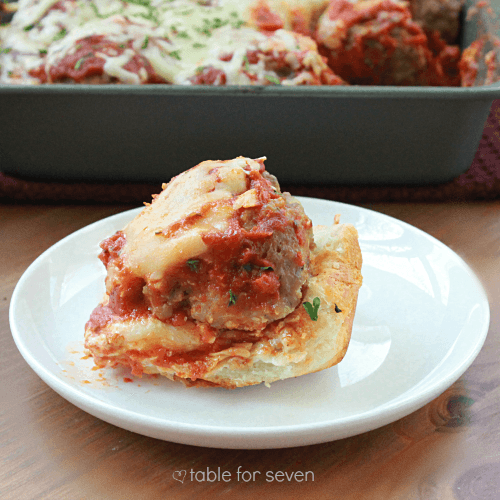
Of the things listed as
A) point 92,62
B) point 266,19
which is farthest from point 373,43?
point 92,62

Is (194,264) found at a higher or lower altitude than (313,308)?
higher

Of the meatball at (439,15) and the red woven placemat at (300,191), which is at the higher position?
the meatball at (439,15)

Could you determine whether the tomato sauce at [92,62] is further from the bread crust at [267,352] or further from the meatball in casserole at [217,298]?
the bread crust at [267,352]

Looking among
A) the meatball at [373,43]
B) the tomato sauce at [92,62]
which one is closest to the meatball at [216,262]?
the tomato sauce at [92,62]

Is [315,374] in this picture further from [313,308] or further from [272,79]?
[272,79]

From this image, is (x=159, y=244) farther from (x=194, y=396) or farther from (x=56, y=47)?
(x=56, y=47)

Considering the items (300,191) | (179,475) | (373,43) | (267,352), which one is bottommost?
(300,191)

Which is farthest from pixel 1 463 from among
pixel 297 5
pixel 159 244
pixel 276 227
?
pixel 297 5
